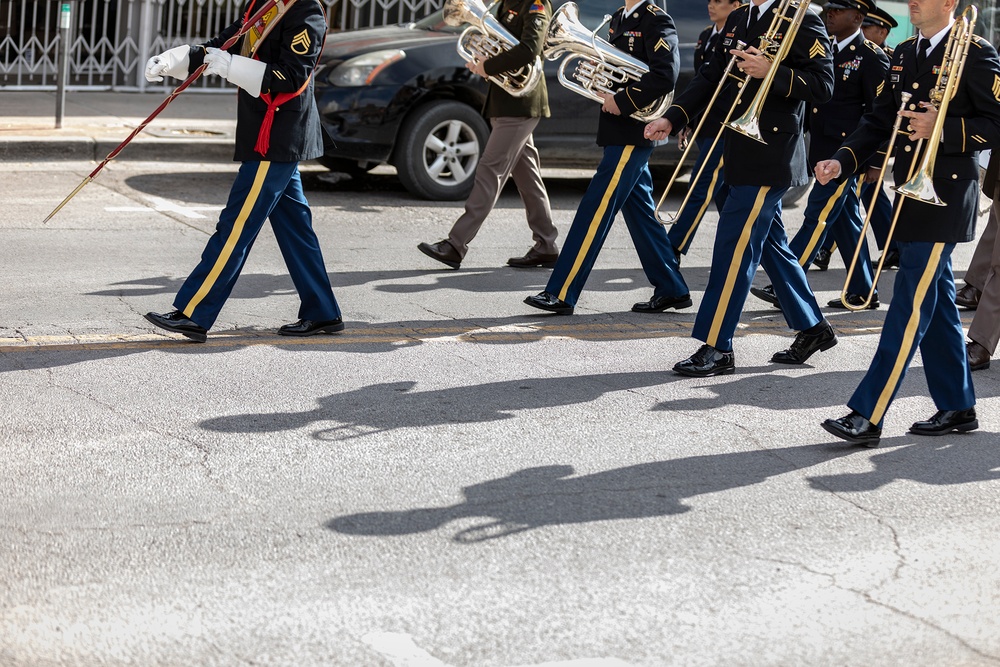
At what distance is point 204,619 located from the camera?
380 centimetres

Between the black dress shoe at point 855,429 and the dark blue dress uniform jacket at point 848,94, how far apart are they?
325 cm

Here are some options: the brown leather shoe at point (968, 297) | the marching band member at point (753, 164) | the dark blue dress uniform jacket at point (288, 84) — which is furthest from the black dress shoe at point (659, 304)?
the dark blue dress uniform jacket at point (288, 84)

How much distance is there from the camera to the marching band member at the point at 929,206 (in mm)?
5477

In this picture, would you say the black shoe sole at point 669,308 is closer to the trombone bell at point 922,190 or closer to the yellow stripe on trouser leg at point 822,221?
the yellow stripe on trouser leg at point 822,221

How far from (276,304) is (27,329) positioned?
54.4 inches

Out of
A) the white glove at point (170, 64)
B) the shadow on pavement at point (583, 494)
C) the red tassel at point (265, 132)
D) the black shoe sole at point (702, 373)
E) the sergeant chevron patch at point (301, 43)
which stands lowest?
the black shoe sole at point (702, 373)

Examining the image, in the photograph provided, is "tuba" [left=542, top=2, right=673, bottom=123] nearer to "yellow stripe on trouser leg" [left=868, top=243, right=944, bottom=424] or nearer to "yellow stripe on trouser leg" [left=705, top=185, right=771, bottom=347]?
"yellow stripe on trouser leg" [left=705, top=185, right=771, bottom=347]

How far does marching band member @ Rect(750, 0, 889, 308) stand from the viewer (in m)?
8.49

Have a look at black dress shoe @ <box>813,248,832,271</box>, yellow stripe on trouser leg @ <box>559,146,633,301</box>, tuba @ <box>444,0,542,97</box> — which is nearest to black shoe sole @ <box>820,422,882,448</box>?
yellow stripe on trouser leg @ <box>559,146,633,301</box>

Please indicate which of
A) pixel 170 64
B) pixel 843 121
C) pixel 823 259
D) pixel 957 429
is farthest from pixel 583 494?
pixel 823 259

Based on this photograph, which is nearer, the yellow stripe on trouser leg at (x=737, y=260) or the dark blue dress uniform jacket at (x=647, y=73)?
the yellow stripe on trouser leg at (x=737, y=260)

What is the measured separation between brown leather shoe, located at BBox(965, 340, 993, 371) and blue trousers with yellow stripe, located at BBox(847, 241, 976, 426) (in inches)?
53.8

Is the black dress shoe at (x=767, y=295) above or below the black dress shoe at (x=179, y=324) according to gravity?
above

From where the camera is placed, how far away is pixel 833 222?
8.54 m
